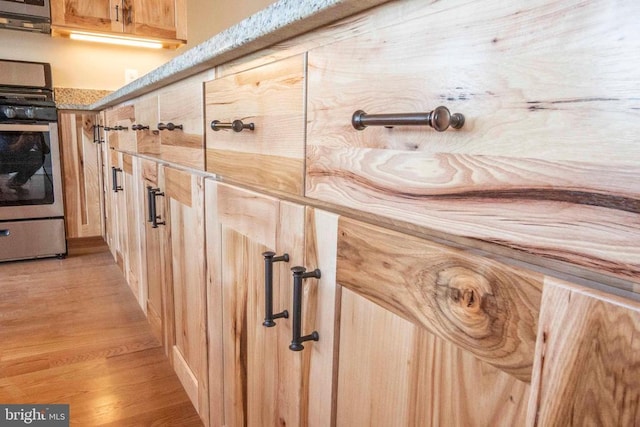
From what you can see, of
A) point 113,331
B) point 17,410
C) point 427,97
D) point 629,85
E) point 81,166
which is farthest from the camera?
point 81,166

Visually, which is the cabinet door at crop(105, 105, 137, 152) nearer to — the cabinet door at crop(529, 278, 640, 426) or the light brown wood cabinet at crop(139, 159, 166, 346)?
the light brown wood cabinet at crop(139, 159, 166, 346)

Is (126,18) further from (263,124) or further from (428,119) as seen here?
(428,119)

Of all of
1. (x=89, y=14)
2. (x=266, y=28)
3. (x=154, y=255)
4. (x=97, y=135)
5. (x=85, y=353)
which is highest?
(x=89, y=14)

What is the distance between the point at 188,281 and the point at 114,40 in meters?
2.64

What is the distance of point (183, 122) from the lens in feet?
3.59

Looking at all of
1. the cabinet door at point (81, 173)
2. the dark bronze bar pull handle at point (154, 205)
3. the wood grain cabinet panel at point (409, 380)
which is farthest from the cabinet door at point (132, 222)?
the wood grain cabinet panel at point (409, 380)

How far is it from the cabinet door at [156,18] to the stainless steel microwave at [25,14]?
0.45m

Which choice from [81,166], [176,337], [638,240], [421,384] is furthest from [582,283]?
[81,166]

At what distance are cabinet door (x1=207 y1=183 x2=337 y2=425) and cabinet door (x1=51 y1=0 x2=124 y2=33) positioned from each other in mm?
2478

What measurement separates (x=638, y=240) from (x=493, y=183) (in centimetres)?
11

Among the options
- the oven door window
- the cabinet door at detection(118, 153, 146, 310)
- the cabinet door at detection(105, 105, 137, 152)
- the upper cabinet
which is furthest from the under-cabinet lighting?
the cabinet door at detection(118, 153, 146, 310)

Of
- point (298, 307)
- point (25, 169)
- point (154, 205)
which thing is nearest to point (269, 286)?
point (298, 307)

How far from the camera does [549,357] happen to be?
32 cm

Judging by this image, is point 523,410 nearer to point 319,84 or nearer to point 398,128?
point 398,128
